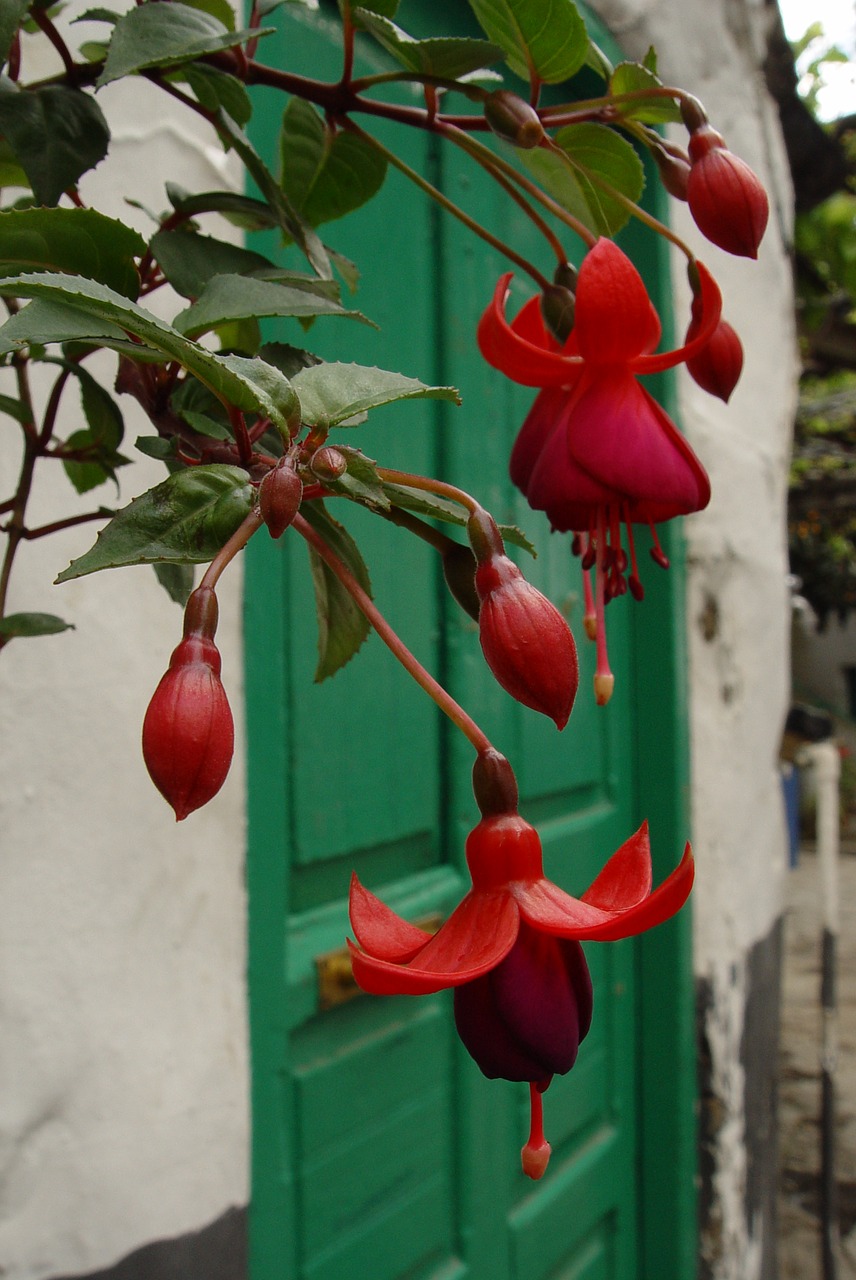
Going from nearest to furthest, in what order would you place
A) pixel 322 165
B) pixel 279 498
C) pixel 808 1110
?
pixel 279 498
pixel 322 165
pixel 808 1110

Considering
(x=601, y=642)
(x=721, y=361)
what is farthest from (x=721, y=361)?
(x=601, y=642)

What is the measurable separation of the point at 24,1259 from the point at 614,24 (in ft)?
4.69

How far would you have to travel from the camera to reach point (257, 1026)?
31.5 inches

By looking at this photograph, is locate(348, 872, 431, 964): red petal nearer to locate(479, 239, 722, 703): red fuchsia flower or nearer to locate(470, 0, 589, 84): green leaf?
locate(479, 239, 722, 703): red fuchsia flower

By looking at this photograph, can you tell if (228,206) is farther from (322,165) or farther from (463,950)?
(463,950)

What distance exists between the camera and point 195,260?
0.31 m

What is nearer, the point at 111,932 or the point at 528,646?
the point at 528,646

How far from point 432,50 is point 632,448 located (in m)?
0.16

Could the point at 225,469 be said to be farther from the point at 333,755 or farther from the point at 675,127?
the point at 675,127

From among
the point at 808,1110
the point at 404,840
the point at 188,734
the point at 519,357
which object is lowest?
the point at 808,1110

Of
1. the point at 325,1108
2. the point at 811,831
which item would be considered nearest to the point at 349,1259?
the point at 325,1108

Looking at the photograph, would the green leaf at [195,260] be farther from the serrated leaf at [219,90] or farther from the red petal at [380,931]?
the red petal at [380,931]

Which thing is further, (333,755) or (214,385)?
(333,755)

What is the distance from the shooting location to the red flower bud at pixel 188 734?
8.1 inches
